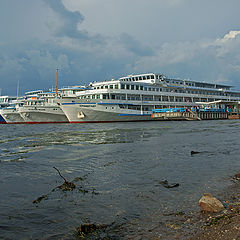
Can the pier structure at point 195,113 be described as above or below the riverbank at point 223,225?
above

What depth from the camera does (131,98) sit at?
49844 millimetres

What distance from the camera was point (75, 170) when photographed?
9141 millimetres

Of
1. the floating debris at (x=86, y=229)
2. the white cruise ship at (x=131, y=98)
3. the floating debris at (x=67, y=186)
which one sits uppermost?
the white cruise ship at (x=131, y=98)

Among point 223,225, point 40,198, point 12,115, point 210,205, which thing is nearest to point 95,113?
point 12,115

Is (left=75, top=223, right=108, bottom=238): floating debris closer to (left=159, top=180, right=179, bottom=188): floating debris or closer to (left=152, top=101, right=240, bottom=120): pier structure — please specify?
(left=159, top=180, right=179, bottom=188): floating debris

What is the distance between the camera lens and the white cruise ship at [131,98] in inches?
1672

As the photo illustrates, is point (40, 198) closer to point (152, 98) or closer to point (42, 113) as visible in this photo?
point (42, 113)

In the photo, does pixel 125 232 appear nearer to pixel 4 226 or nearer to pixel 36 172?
pixel 4 226

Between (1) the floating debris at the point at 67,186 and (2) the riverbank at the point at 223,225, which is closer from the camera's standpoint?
(2) the riverbank at the point at 223,225

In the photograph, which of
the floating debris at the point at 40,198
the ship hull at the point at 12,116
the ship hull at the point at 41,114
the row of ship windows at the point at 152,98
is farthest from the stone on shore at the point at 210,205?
the ship hull at the point at 12,116

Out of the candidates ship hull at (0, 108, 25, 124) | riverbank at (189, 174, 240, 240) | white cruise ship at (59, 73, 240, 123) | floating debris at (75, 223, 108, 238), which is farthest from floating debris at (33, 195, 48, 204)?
ship hull at (0, 108, 25, 124)

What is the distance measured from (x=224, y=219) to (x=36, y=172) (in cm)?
678

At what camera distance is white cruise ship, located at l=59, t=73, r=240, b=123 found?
4247 cm

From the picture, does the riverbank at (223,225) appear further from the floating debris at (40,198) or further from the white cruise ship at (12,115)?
the white cruise ship at (12,115)
